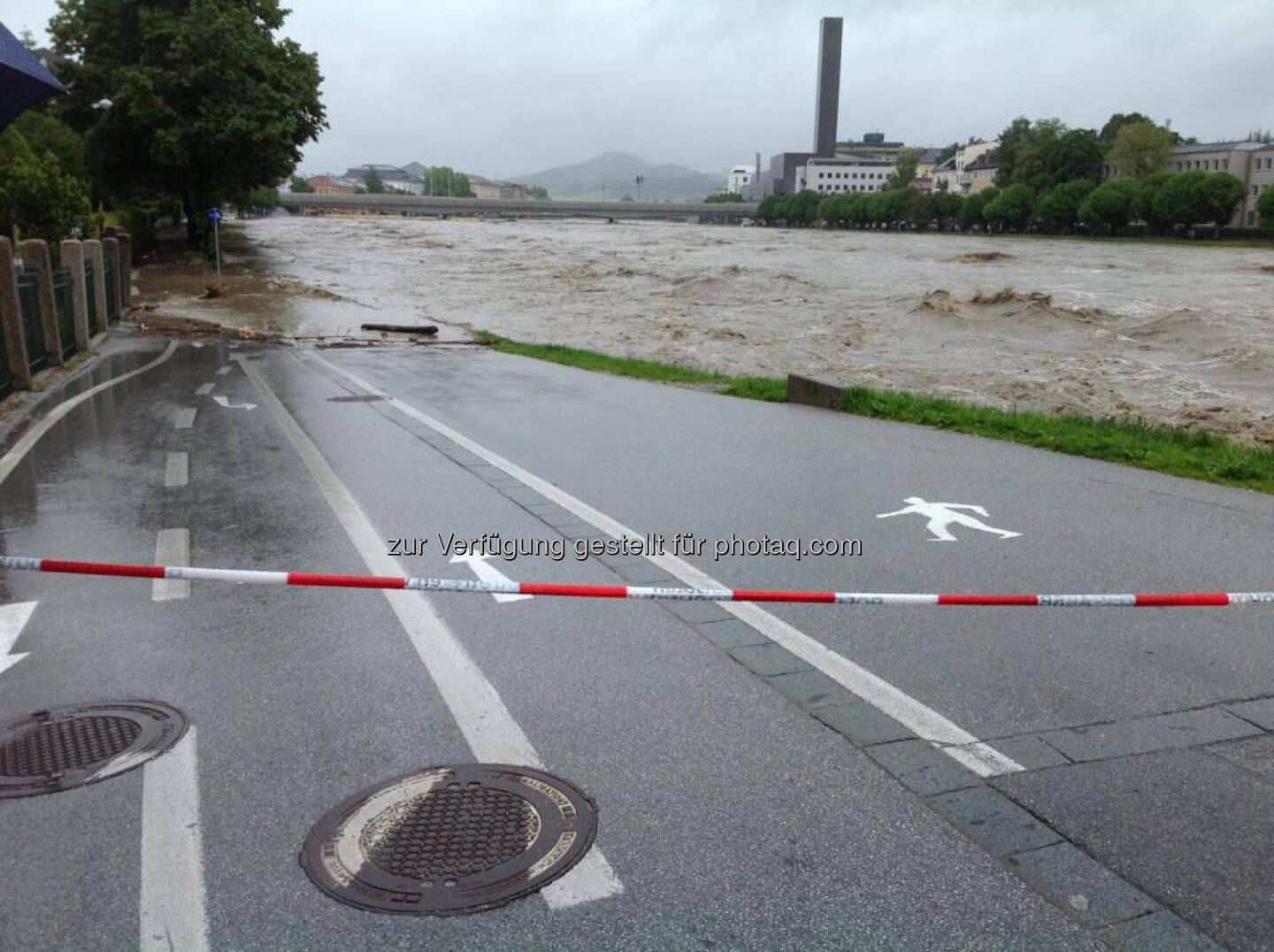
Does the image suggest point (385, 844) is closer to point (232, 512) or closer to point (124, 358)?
point (232, 512)

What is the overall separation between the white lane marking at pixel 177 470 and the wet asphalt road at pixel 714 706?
0.15 metres

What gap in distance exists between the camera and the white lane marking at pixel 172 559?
6.32 meters

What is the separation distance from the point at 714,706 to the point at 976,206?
132247 millimetres

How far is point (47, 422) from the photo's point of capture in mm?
12789

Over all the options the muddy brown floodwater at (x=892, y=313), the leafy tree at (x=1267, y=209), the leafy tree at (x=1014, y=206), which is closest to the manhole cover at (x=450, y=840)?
the muddy brown floodwater at (x=892, y=313)

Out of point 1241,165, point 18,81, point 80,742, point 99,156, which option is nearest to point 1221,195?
point 1241,165

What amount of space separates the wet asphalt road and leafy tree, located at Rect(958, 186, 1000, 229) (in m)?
125

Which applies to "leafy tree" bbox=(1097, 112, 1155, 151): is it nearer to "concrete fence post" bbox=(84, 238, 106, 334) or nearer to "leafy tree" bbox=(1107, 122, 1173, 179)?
"leafy tree" bbox=(1107, 122, 1173, 179)

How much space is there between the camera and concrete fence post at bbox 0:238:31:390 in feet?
46.1

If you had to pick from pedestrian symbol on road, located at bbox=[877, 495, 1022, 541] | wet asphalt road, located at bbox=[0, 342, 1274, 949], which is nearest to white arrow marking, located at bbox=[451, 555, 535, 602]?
wet asphalt road, located at bbox=[0, 342, 1274, 949]

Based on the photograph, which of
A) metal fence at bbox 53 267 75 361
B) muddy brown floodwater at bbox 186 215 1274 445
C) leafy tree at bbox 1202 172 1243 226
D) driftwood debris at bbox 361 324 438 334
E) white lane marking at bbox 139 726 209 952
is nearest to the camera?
white lane marking at bbox 139 726 209 952

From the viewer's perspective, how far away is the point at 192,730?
4.54 m

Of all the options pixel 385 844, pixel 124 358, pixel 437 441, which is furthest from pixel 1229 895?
pixel 124 358

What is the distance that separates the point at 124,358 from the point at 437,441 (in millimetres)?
11475
